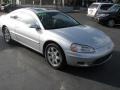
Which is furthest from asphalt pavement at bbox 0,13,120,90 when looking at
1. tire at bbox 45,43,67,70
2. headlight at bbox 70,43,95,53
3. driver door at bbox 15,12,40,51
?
headlight at bbox 70,43,95,53

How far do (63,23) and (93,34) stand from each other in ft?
3.50

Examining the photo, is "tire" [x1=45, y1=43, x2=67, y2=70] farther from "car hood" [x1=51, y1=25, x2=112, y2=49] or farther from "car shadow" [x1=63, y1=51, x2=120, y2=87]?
"car hood" [x1=51, y1=25, x2=112, y2=49]

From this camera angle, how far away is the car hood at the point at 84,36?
5.18 metres

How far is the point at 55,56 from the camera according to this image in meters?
5.46

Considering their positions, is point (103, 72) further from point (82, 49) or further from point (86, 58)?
point (82, 49)

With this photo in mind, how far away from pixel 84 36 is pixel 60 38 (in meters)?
0.61

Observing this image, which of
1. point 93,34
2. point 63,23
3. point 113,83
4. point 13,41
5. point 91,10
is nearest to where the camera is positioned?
point 113,83

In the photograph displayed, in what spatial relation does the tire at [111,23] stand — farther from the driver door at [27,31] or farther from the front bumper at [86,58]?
the front bumper at [86,58]

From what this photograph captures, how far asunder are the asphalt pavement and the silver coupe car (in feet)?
0.91

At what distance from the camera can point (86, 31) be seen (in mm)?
5805

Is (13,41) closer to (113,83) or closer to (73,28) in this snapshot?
(73,28)

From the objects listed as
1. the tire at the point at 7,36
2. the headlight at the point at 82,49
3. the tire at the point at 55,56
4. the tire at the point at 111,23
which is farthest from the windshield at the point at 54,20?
the tire at the point at 111,23

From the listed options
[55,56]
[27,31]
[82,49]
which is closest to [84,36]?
[82,49]

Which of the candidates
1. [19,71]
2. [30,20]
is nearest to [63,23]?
[30,20]
